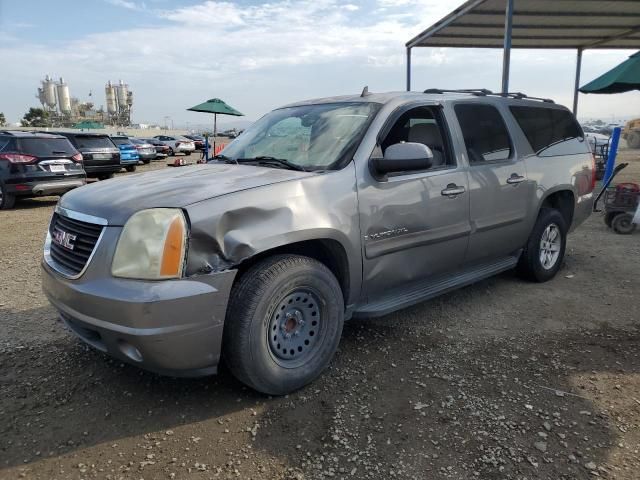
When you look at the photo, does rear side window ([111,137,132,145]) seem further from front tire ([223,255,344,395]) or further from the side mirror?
front tire ([223,255,344,395])

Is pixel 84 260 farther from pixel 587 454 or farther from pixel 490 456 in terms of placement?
pixel 587 454

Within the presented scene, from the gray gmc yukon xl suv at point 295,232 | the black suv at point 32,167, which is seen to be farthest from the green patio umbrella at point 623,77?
the black suv at point 32,167

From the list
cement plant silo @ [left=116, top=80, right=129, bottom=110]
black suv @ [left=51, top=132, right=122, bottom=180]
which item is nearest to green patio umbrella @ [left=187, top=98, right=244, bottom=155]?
black suv @ [left=51, top=132, right=122, bottom=180]

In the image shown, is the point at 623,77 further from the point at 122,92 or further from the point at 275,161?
the point at 122,92

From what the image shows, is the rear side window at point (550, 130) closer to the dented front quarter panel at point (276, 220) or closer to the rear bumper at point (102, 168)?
the dented front quarter panel at point (276, 220)

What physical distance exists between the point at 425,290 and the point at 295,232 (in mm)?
1411

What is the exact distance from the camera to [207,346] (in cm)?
263

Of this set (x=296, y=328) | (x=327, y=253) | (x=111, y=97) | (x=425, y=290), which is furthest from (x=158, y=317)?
(x=111, y=97)

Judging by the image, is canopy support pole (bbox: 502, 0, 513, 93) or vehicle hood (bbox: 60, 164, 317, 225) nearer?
vehicle hood (bbox: 60, 164, 317, 225)

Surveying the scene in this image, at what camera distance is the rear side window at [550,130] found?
4.71 m

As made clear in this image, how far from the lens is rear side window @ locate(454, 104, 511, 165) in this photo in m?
4.06

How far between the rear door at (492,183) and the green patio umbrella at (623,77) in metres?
6.59

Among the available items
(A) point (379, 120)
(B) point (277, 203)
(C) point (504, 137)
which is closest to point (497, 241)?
(C) point (504, 137)

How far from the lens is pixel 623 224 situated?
291 inches
